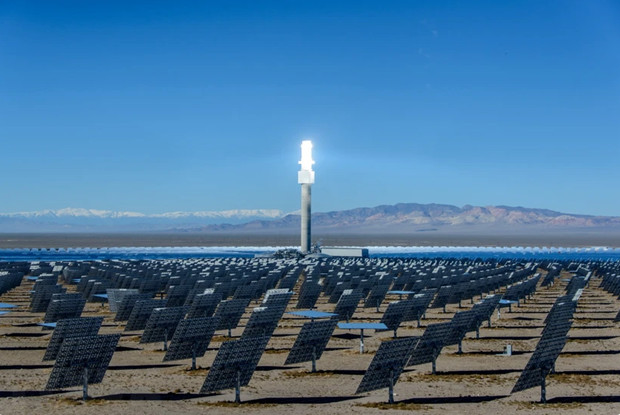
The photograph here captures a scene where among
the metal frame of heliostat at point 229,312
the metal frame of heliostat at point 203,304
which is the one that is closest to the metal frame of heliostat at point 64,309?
the metal frame of heliostat at point 203,304

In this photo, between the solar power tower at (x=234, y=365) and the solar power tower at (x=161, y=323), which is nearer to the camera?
the solar power tower at (x=234, y=365)

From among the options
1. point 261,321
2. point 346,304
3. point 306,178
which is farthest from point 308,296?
point 306,178

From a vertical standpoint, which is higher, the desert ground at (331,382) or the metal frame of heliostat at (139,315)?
the metal frame of heliostat at (139,315)

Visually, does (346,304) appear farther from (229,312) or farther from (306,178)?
(306,178)

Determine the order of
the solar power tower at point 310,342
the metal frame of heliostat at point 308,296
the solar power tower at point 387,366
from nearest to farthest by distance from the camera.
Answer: the solar power tower at point 387,366 < the solar power tower at point 310,342 < the metal frame of heliostat at point 308,296

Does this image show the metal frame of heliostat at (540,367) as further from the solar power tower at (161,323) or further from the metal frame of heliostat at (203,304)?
the metal frame of heliostat at (203,304)

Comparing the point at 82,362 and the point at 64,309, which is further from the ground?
the point at 64,309
